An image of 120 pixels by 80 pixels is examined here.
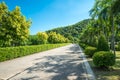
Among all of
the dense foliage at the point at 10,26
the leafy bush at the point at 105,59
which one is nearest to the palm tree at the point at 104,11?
the leafy bush at the point at 105,59

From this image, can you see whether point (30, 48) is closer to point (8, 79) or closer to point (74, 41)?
point (8, 79)

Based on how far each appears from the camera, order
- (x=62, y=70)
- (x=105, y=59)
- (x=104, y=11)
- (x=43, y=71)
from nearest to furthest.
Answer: (x=105, y=59)
(x=43, y=71)
(x=62, y=70)
(x=104, y=11)

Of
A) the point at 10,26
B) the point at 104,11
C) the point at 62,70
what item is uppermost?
the point at 104,11

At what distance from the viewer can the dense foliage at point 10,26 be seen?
95.4ft

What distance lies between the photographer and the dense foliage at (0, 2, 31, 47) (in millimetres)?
29078

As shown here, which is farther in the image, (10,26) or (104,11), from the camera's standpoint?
(10,26)

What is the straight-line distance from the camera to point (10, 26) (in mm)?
29844

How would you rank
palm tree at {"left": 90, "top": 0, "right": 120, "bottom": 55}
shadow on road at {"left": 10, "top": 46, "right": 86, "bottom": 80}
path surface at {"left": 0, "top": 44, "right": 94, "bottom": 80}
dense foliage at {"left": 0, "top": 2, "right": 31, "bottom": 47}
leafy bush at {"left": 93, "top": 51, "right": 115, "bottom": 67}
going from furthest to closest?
dense foliage at {"left": 0, "top": 2, "right": 31, "bottom": 47}
palm tree at {"left": 90, "top": 0, "right": 120, "bottom": 55}
leafy bush at {"left": 93, "top": 51, "right": 115, "bottom": 67}
path surface at {"left": 0, "top": 44, "right": 94, "bottom": 80}
shadow on road at {"left": 10, "top": 46, "right": 86, "bottom": 80}

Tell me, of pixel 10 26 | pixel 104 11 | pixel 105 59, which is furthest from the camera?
pixel 10 26

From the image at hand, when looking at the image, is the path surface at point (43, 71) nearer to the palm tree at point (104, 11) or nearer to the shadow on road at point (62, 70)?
the shadow on road at point (62, 70)

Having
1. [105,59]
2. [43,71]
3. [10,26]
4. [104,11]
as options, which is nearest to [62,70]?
[43,71]

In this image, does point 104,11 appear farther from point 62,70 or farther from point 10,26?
point 10,26

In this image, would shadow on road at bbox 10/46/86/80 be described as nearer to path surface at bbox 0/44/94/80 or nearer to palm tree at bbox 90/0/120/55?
path surface at bbox 0/44/94/80

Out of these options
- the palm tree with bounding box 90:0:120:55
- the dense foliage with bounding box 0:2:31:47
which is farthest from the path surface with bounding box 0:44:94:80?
the dense foliage with bounding box 0:2:31:47
